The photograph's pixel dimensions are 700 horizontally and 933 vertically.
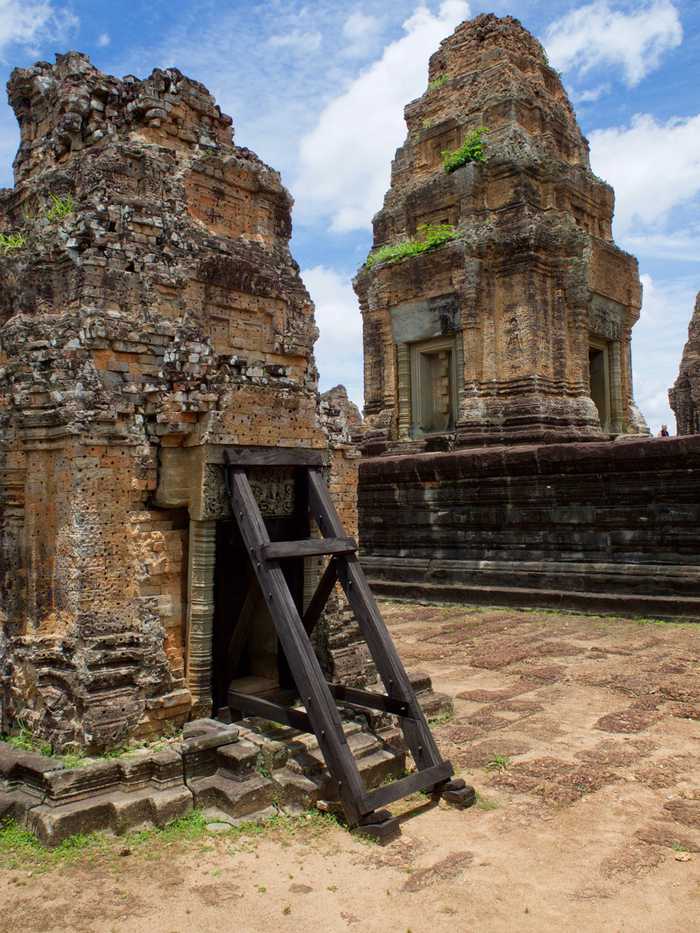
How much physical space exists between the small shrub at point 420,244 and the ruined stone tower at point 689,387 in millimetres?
10761

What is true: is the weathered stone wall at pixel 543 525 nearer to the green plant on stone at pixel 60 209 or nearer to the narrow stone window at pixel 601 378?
the narrow stone window at pixel 601 378

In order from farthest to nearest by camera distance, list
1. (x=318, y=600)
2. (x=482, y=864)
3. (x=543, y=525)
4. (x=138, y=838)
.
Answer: (x=543, y=525) → (x=318, y=600) → (x=138, y=838) → (x=482, y=864)

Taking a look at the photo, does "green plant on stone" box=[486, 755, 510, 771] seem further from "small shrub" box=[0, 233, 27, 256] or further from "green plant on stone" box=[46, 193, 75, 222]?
"small shrub" box=[0, 233, 27, 256]

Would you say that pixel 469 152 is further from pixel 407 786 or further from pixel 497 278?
pixel 407 786

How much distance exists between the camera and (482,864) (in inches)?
149

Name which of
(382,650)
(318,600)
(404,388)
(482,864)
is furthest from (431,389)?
(482,864)

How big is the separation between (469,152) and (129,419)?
1200cm

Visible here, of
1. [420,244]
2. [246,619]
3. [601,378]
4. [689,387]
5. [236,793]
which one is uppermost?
[420,244]

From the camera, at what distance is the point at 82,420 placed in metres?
4.91

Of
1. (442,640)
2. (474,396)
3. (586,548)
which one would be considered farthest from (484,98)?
(442,640)

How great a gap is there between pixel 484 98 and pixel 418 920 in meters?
15.3

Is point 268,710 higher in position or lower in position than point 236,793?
higher

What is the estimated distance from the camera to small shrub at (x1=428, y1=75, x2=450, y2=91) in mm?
16141

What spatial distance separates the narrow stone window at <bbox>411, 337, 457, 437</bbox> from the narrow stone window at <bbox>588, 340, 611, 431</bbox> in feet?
9.76
